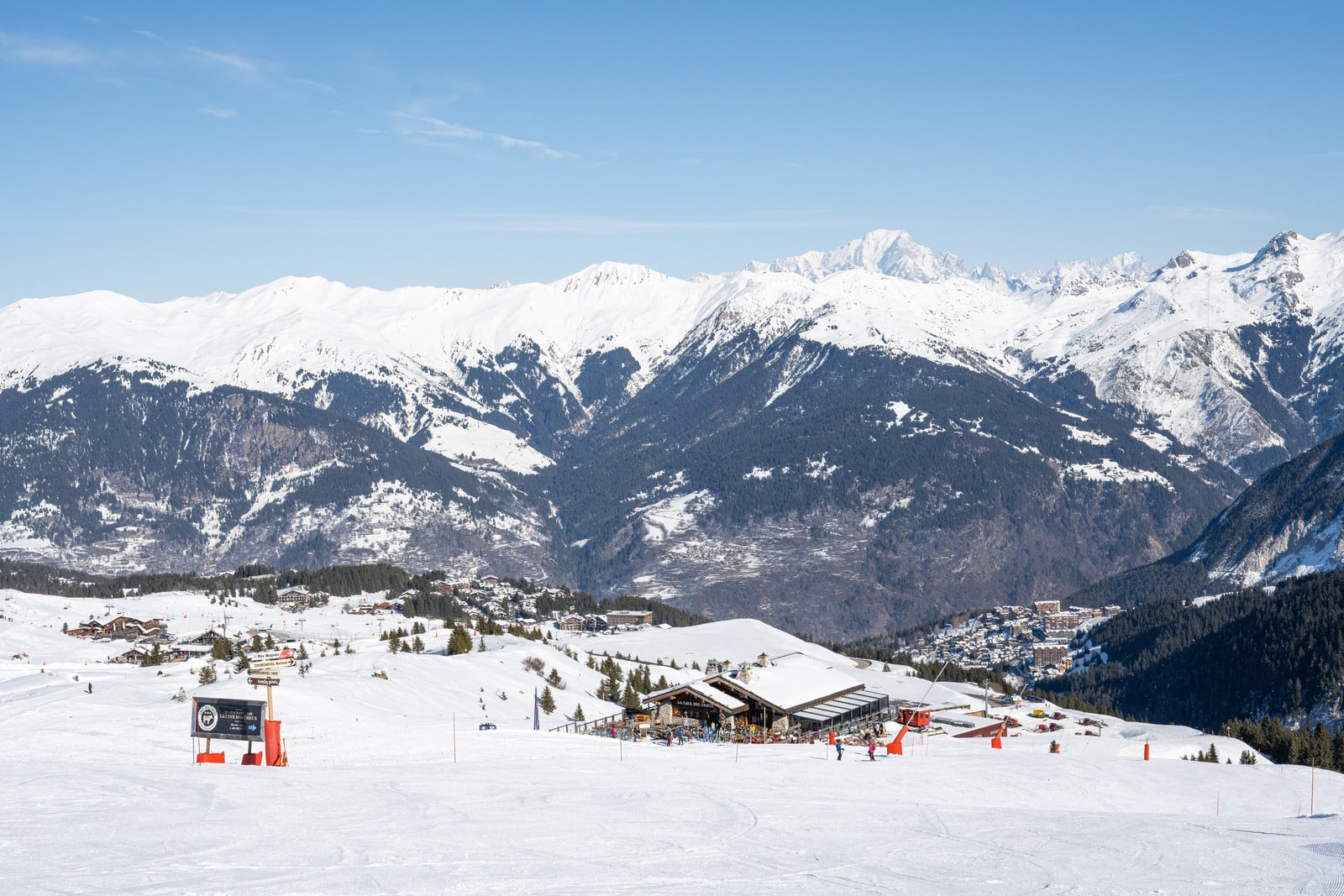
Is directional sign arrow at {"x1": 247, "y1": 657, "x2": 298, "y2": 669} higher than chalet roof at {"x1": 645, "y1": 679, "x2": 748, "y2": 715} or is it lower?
higher

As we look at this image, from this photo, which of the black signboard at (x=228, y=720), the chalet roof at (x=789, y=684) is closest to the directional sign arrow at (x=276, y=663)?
the black signboard at (x=228, y=720)

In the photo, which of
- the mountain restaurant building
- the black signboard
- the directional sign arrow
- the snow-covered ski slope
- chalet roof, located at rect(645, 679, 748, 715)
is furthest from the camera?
the mountain restaurant building

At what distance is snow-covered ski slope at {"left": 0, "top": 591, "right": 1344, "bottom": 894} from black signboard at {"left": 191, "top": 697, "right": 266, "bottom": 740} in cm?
163

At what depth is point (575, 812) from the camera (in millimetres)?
49688

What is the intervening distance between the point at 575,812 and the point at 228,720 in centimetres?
2197

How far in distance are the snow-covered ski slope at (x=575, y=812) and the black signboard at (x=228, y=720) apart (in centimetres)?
163

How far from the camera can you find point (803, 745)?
8050cm

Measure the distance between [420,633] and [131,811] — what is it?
11323cm

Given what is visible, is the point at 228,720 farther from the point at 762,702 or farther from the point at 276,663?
the point at 762,702

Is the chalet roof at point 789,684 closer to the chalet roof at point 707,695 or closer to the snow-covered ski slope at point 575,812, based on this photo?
the chalet roof at point 707,695

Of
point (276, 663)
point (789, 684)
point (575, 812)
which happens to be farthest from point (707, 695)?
point (575, 812)

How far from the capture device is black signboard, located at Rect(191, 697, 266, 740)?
6431 centimetres

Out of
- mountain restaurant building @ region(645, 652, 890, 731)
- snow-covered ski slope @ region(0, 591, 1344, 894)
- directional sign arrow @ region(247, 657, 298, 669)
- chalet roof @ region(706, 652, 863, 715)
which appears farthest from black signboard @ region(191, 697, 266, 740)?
chalet roof @ region(706, 652, 863, 715)

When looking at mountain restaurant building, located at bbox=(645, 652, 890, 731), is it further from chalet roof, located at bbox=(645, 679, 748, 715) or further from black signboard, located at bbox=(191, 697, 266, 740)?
black signboard, located at bbox=(191, 697, 266, 740)
